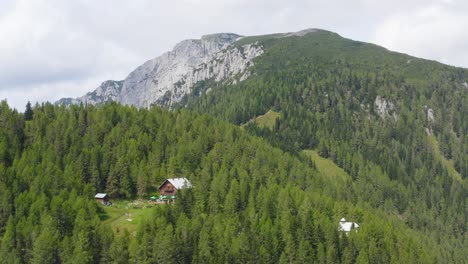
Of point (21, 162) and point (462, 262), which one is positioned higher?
point (21, 162)

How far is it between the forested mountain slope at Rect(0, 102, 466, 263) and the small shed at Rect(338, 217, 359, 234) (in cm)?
204

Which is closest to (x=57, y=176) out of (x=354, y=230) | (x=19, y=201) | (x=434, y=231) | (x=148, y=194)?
(x=19, y=201)

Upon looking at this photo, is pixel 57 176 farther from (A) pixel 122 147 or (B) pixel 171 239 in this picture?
(B) pixel 171 239

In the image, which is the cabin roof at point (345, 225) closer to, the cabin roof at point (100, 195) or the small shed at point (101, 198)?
the small shed at point (101, 198)

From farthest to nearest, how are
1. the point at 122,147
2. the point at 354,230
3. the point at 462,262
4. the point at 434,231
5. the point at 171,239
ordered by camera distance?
the point at 434,231 → the point at 462,262 → the point at 122,147 → the point at 354,230 → the point at 171,239

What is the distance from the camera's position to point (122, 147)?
478ft

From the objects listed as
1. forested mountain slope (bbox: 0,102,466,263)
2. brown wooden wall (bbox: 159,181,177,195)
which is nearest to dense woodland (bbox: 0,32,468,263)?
forested mountain slope (bbox: 0,102,466,263)

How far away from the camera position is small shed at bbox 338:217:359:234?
11226 centimetres

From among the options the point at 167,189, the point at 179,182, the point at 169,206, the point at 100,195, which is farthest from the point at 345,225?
the point at 100,195

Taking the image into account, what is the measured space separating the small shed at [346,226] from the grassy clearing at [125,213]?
49.3m

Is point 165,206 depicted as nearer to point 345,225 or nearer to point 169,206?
point 169,206

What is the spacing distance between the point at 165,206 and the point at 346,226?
4693 cm

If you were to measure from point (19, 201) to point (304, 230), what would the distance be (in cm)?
6704

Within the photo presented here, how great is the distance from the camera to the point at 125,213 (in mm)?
116188
